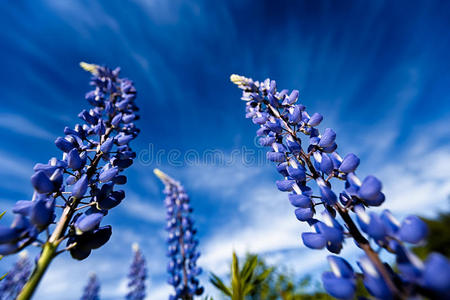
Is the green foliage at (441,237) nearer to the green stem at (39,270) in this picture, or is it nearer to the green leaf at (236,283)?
the green leaf at (236,283)

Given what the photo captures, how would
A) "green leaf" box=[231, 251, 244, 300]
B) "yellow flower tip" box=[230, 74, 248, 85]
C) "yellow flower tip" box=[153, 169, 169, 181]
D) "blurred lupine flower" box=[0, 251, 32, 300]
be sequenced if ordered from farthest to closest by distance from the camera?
"blurred lupine flower" box=[0, 251, 32, 300] → "yellow flower tip" box=[153, 169, 169, 181] → "yellow flower tip" box=[230, 74, 248, 85] → "green leaf" box=[231, 251, 244, 300]

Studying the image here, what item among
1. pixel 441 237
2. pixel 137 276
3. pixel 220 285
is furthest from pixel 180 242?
pixel 441 237

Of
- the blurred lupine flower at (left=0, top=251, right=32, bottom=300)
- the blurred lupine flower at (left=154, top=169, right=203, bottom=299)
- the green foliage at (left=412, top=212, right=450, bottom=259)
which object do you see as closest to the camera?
the blurred lupine flower at (left=154, top=169, right=203, bottom=299)

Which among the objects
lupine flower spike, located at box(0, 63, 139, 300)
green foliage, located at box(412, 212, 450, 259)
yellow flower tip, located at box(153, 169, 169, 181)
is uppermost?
green foliage, located at box(412, 212, 450, 259)

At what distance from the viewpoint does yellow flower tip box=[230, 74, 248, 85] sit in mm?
2935

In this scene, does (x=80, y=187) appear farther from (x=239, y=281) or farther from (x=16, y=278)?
(x=16, y=278)

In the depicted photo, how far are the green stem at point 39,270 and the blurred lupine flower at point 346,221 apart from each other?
1483mm

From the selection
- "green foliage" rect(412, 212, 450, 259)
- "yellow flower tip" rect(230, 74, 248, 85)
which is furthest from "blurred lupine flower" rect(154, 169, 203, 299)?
"green foliage" rect(412, 212, 450, 259)

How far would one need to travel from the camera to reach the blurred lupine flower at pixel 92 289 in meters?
12.5

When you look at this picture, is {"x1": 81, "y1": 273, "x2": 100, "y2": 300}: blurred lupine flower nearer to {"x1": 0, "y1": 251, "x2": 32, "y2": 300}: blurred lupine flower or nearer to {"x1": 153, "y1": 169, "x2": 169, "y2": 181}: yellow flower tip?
{"x1": 0, "y1": 251, "x2": 32, "y2": 300}: blurred lupine flower

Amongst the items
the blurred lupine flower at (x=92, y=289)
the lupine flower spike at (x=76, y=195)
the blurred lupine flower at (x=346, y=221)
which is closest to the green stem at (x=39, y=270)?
the lupine flower spike at (x=76, y=195)

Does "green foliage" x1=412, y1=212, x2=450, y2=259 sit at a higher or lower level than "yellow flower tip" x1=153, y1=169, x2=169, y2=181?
higher

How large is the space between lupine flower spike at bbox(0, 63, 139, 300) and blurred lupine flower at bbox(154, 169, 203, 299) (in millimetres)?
3330

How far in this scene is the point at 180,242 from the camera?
512 cm
